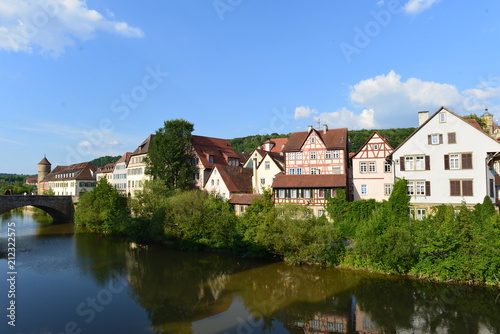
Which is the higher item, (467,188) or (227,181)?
(227,181)

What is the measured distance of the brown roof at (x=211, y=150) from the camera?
43856 millimetres

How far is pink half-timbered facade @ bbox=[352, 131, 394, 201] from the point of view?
29.7 metres

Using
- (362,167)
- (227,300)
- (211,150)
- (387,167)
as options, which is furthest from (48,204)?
(387,167)

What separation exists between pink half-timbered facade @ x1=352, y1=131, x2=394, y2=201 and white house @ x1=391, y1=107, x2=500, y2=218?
6.33ft

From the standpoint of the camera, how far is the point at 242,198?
3459cm

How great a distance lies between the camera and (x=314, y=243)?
2266 centimetres

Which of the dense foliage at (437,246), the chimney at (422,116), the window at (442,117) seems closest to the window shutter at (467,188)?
the dense foliage at (437,246)

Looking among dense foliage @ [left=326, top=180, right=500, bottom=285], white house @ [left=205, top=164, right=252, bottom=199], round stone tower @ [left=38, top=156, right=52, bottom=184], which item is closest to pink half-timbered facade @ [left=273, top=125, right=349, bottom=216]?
white house @ [left=205, top=164, right=252, bottom=199]

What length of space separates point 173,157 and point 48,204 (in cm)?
2187

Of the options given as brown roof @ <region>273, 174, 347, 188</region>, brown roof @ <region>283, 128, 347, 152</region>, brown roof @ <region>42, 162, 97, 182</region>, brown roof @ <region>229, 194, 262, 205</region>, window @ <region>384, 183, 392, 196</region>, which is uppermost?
brown roof @ <region>283, 128, 347, 152</region>

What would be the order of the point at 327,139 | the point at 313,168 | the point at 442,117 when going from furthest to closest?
1. the point at 327,139
2. the point at 313,168
3. the point at 442,117

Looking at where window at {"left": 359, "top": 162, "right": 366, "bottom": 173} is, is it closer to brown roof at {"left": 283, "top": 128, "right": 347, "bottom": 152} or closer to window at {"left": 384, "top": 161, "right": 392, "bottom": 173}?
window at {"left": 384, "top": 161, "right": 392, "bottom": 173}

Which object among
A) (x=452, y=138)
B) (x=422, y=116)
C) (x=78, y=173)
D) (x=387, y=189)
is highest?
(x=422, y=116)

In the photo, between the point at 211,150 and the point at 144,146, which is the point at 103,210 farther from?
the point at 211,150
